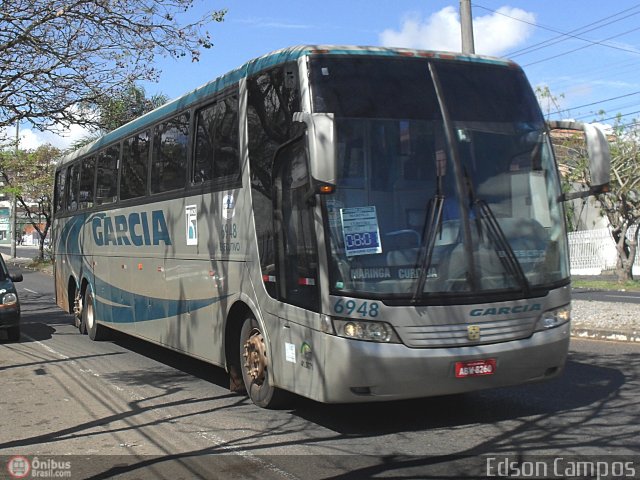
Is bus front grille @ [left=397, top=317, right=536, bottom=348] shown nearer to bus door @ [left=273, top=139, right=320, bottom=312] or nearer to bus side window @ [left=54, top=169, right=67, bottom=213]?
bus door @ [left=273, top=139, right=320, bottom=312]

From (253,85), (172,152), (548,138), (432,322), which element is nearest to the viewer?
(432,322)

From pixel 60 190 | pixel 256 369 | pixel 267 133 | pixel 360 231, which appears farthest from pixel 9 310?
pixel 360 231

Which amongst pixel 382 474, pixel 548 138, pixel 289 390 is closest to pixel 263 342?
pixel 289 390

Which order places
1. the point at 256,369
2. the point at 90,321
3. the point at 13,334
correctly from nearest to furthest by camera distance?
1. the point at 256,369
2. the point at 13,334
3. the point at 90,321

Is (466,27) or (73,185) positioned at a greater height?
(466,27)

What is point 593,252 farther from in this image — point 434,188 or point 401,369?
point 401,369

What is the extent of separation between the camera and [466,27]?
14141 millimetres

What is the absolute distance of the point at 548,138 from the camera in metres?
6.98

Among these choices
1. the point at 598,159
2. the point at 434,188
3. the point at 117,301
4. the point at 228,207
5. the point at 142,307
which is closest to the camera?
the point at 434,188

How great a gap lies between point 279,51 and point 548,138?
8.73ft

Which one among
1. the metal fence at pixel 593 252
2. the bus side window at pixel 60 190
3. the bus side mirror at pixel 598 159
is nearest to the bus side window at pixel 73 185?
the bus side window at pixel 60 190

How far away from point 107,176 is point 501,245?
8188 millimetres

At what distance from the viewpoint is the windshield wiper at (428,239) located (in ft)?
19.9

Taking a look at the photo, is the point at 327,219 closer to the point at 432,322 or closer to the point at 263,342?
the point at 432,322
